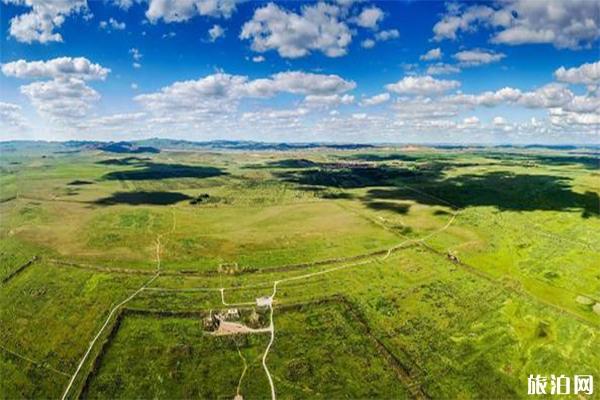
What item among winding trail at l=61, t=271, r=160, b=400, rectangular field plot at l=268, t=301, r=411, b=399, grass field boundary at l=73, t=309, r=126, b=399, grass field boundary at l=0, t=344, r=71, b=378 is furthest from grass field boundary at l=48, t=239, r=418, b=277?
grass field boundary at l=0, t=344, r=71, b=378

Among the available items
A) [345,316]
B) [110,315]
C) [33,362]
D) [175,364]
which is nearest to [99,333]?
[110,315]

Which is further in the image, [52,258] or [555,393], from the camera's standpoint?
[52,258]

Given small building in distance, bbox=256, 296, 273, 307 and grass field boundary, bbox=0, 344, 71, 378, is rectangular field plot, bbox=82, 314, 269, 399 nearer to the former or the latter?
grass field boundary, bbox=0, 344, 71, 378

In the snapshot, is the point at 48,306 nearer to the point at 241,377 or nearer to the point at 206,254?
the point at 206,254

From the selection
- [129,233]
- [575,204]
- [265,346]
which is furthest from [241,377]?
[575,204]

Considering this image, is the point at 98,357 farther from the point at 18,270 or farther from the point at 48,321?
the point at 18,270
